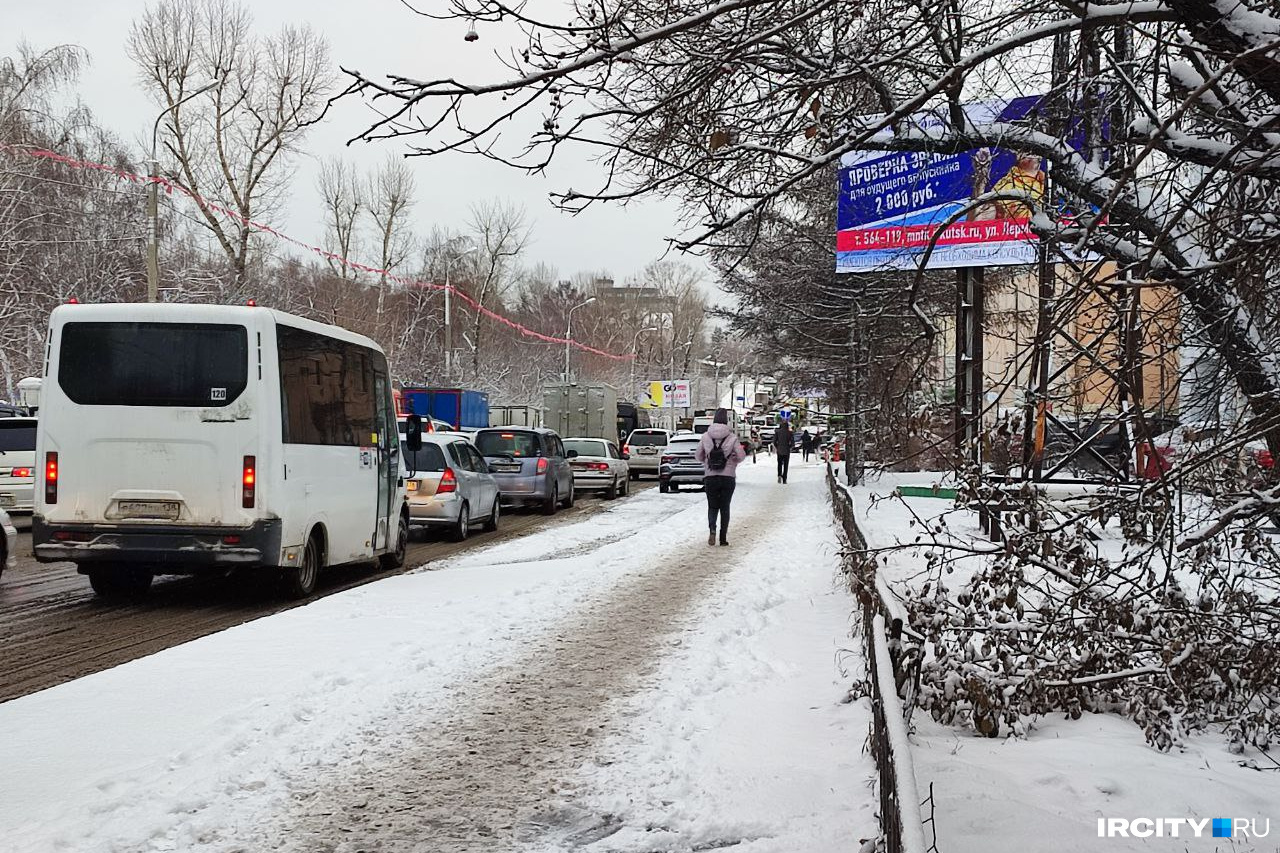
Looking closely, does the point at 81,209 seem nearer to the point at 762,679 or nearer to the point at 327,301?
the point at 327,301

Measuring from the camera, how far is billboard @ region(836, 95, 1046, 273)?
6.91 m

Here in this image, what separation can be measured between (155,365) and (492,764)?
6184 millimetres

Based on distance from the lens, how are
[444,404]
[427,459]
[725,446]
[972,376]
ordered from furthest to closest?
1. [444,404]
2. [427,459]
3. [725,446]
4. [972,376]

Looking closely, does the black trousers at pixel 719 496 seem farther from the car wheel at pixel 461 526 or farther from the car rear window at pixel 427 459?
the car rear window at pixel 427 459

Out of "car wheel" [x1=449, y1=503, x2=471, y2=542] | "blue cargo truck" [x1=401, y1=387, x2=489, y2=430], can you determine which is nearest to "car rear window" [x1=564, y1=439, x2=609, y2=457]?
"blue cargo truck" [x1=401, y1=387, x2=489, y2=430]

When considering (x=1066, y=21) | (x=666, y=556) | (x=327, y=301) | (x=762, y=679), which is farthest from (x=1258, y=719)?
(x=327, y=301)

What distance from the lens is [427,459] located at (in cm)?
1791

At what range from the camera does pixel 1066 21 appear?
4410mm

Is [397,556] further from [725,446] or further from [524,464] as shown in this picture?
[524,464]

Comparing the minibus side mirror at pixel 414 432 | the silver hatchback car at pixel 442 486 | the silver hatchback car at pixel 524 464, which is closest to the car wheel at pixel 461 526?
the silver hatchback car at pixel 442 486

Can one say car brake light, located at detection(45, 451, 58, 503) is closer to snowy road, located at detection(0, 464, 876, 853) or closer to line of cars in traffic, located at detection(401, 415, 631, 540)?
snowy road, located at detection(0, 464, 876, 853)

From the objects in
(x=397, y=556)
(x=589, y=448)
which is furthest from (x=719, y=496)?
(x=589, y=448)

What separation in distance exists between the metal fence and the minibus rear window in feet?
19.3

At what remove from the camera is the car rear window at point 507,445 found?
962 inches
